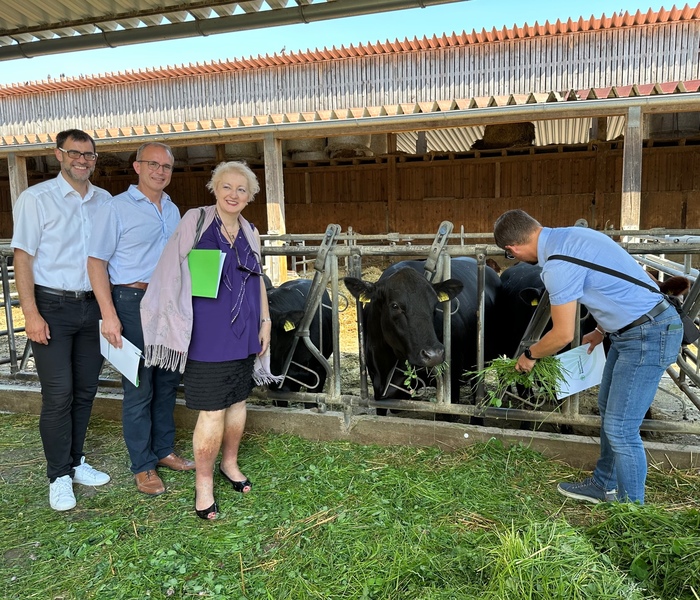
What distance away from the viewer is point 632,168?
29.5 ft

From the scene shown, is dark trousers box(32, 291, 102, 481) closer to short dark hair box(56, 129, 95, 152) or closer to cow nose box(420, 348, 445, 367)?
short dark hair box(56, 129, 95, 152)

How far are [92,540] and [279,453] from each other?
1.28 meters

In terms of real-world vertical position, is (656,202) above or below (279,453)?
above

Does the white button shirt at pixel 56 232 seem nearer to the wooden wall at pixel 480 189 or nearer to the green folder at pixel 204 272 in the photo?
the green folder at pixel 204 272

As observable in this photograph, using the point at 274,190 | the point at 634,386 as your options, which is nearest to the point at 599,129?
the point at 274,190

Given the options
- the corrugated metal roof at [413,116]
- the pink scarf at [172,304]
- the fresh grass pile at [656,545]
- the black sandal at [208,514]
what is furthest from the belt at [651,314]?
the corrugated metal roof at [413,116]

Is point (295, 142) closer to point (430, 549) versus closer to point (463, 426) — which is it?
point (463, 426)

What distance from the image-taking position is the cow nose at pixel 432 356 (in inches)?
137

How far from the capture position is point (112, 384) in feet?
15.2

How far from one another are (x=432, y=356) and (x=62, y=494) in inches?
95.1

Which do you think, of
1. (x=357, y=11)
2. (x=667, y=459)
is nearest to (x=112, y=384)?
(x=357, y=11)

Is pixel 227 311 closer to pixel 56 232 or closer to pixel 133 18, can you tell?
pixel 56 232

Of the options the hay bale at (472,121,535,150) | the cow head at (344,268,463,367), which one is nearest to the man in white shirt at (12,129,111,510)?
the cow head at (344,268,463,367)

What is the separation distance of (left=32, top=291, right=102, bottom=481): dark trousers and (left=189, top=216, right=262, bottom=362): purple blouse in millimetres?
866
